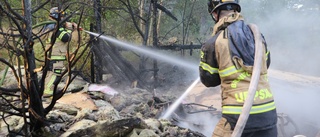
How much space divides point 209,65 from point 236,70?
27 centimetres

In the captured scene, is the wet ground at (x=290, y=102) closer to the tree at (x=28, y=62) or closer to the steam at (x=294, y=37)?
the tree at (x=28, y=62)

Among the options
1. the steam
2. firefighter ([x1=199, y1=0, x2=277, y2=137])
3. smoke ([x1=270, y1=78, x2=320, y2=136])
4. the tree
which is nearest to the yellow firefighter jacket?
firefighter ([x1=199, y1=0, x2=277, y2=137])

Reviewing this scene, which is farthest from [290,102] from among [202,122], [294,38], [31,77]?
[294,38]

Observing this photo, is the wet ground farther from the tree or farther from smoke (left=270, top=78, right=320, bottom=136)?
the tree

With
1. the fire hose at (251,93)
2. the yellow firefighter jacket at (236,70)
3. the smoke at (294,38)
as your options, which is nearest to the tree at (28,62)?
the yellow firefighter jacket at (236,70)

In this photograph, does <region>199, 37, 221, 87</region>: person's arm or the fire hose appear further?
<region>199, 37, 221, 87</region>: person's arm

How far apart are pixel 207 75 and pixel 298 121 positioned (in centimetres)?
462

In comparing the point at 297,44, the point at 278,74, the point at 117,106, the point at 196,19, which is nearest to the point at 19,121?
the point at 117,106

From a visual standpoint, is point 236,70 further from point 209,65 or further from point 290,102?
point 290,102

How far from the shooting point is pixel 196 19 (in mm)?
16422

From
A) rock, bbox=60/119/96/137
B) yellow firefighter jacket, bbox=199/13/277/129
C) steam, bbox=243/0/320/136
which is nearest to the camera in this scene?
yellow firefighter jacket, bbox=199/13/277/129

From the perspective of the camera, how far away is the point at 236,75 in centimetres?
241

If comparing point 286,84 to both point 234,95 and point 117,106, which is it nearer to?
point 117,106

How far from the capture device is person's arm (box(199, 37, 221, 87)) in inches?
100
